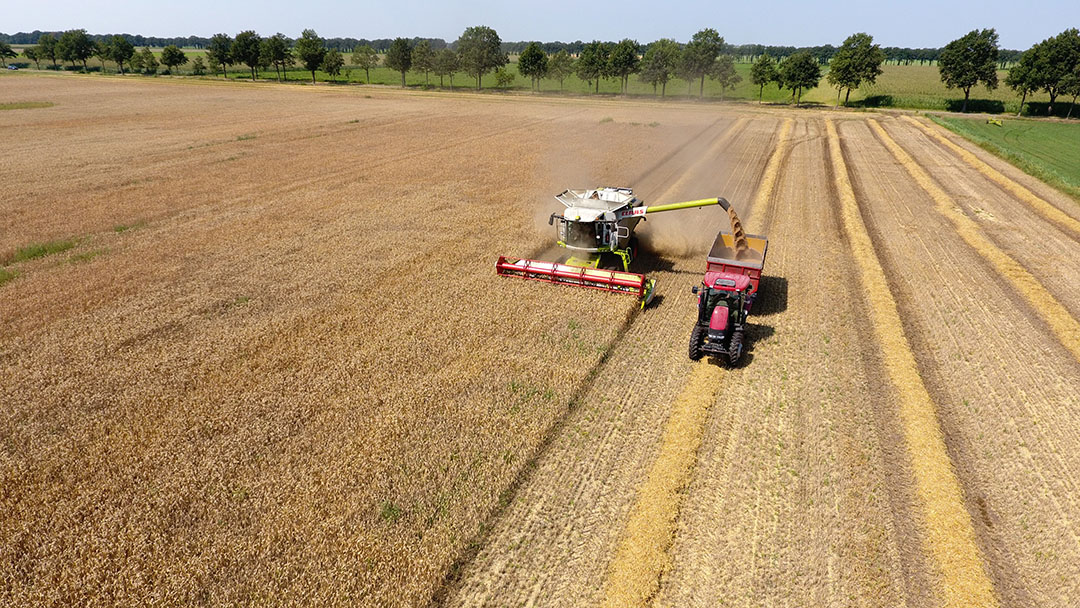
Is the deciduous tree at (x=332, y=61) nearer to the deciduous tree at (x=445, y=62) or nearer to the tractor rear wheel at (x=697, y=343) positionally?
the deciduous tree at (x=445, y=62)

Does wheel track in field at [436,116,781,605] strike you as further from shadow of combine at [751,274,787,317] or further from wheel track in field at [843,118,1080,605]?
wheel track in field at [843,118,1080,605]

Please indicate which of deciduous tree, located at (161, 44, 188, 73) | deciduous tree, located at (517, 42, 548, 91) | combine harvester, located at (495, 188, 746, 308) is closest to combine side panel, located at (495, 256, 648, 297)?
combine harvester, located at (495, 188, 746, 308)

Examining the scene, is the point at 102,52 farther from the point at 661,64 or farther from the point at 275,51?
the point at 661,64

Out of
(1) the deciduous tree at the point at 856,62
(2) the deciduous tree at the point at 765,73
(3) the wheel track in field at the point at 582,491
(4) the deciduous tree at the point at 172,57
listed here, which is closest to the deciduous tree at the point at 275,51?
(4) the deciduous tree at the point at 172,57

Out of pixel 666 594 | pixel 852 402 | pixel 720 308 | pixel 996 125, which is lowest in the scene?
pixel 666 594

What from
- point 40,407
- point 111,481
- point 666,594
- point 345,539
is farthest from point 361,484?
point 40,407

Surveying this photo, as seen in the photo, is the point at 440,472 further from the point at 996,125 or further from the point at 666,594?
the point at 996,125

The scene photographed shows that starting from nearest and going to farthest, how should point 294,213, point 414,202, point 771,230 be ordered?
point 771,230, point 294,213, point 414,202
